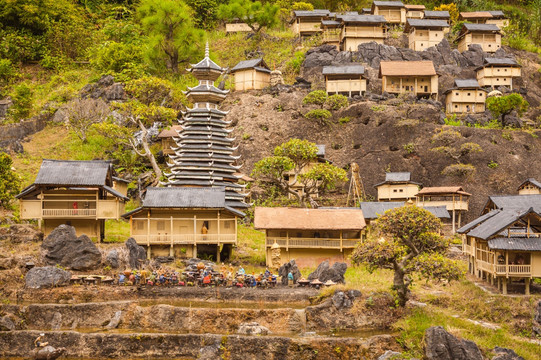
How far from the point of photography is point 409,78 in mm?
78438

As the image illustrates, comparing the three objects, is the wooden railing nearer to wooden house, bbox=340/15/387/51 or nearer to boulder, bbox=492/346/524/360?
boulder, bbox=492/346/524/360

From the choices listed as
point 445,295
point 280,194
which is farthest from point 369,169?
point 445,295

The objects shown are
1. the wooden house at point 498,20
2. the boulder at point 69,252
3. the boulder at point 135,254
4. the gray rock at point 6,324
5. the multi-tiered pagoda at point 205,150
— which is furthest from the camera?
the wooden house at point 498,20

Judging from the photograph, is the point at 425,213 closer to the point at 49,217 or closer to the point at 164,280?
the point at 164,280

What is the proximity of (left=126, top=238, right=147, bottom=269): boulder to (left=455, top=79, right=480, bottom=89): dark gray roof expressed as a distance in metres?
52.4

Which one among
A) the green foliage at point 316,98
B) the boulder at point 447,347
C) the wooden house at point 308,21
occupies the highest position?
the wooden house at point 308,21

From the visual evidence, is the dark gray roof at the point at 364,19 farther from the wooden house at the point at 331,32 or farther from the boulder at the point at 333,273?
the boulder at the point at 333,273

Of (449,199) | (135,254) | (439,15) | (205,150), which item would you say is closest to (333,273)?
(135,254)

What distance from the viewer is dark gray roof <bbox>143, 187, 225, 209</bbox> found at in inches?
1597

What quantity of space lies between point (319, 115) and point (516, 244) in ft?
131

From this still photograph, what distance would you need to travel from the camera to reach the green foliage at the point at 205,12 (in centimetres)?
10081

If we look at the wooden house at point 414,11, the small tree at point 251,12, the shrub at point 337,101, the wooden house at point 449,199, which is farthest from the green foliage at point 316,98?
the wooden house at point 414,11

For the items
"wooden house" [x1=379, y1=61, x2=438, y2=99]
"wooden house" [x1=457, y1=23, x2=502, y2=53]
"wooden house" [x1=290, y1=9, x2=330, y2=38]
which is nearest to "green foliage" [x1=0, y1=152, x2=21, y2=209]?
"wooden house" [x1=379, y1=61, x2=438, y2=99]

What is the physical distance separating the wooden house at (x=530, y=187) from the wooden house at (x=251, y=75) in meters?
36.2
